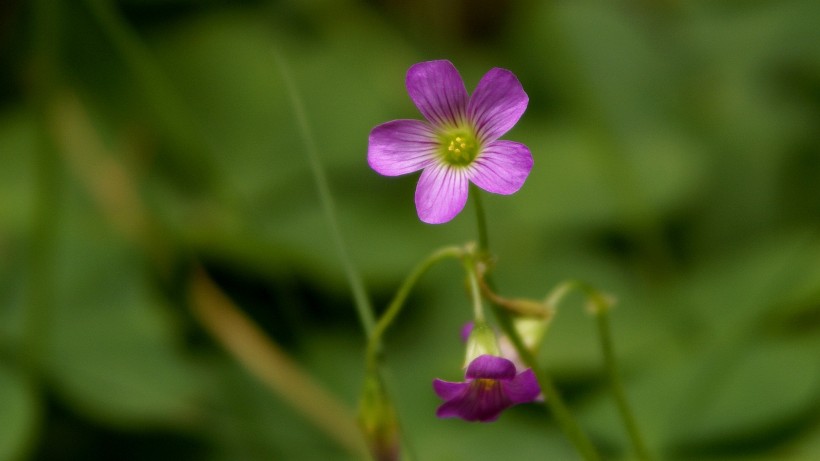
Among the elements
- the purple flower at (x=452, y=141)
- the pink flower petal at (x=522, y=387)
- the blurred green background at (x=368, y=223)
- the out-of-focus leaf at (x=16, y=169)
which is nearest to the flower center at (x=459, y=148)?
the purple flower at (x=452, y=141)

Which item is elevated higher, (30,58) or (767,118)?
(30,58)

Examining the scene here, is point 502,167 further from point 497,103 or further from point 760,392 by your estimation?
point 760,392

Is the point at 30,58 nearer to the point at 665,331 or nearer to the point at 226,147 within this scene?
the point at 226,147

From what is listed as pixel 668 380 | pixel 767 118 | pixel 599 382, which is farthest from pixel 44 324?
pixel 767 118

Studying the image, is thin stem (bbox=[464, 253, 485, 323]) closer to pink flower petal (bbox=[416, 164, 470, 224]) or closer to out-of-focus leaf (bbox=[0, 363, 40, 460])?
pink flower petal (bbox=[416, 164, 470, 224])

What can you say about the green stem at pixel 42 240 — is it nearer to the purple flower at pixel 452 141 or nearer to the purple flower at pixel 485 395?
the purple flower at pixel 452 141

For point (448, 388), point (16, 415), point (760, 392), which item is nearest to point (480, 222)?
point (448, 388)

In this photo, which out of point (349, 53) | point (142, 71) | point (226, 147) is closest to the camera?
point (142, 71)
